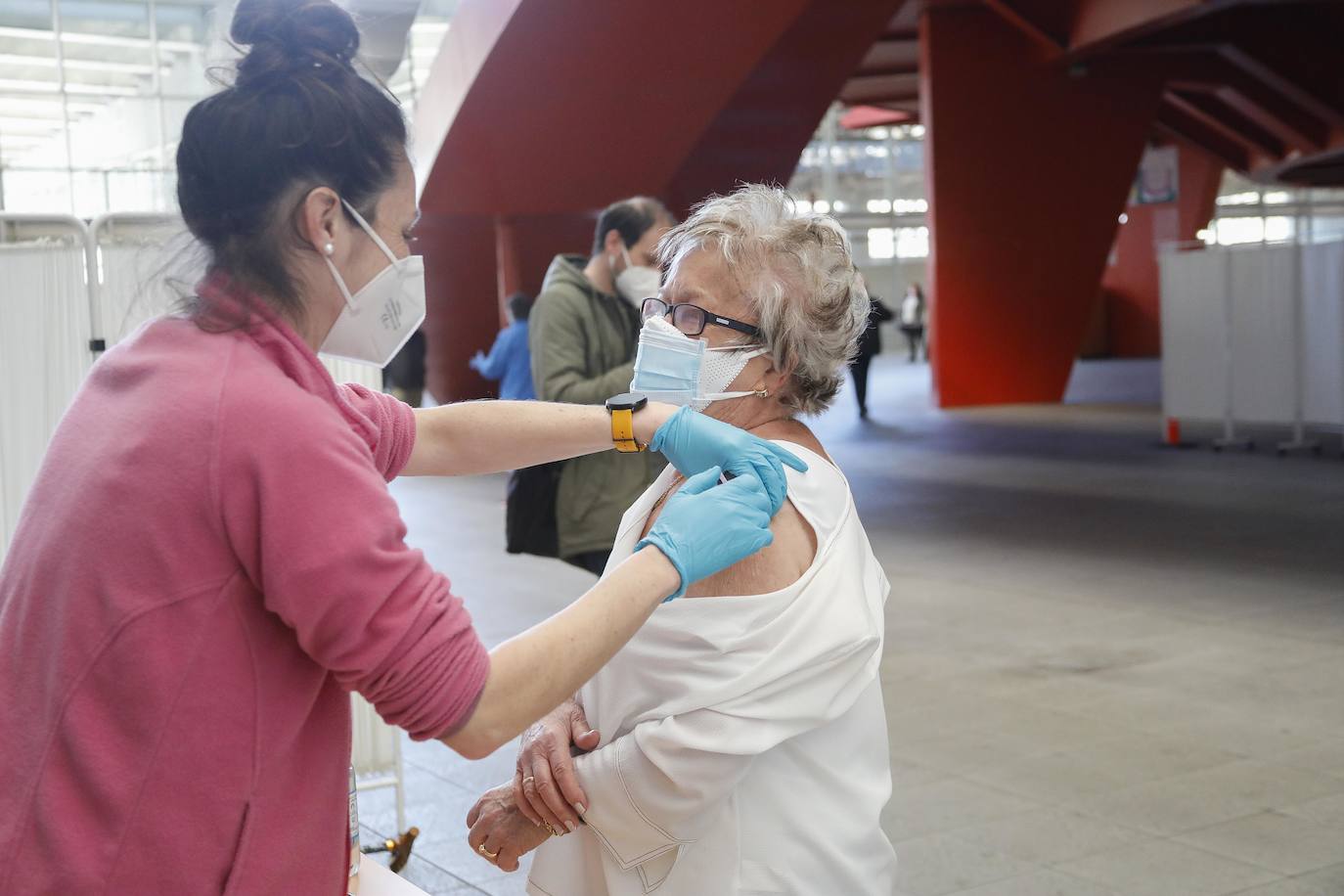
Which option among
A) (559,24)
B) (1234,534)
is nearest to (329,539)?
(1234,534)

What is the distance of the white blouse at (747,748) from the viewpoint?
6.43 ft

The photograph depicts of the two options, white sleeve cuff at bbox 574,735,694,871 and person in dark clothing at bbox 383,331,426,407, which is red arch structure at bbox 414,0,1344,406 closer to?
person in dark clothing at bbox 383,331,426,407

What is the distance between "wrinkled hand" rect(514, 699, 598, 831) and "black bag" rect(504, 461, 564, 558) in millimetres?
2587

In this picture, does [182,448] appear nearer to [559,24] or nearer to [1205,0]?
[559,24]

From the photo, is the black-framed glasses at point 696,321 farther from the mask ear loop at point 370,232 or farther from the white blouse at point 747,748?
the mask ear loop at point 370,232

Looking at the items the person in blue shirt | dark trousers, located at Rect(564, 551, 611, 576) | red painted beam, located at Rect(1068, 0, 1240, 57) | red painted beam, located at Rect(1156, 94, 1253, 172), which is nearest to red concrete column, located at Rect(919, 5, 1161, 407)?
red painted beam, located at Rect(1068, 0, 1240, 57)

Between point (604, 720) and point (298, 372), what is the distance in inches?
35.8

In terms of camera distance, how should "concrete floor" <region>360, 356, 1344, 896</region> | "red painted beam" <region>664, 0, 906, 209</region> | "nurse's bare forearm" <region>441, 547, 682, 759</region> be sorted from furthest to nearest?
"red painted beam" <region>664, 0, 906, 209</region> → "concrete floor" <region>360, 356, 1344, 896</region> → "nurse's bare forearm" <region>441, 547, 682, 759</region>

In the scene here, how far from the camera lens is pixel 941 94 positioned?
56.2 ft

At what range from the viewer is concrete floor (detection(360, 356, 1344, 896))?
3785mm

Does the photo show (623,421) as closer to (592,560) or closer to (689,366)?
(689,366)

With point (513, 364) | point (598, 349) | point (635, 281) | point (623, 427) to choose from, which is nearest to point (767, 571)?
point (623, 427)

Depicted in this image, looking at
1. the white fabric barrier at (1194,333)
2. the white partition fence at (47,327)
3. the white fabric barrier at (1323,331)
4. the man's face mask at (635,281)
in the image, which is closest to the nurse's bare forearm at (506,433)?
the white partition fence at (47,327)

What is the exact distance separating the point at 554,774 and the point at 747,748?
12.8 inches
